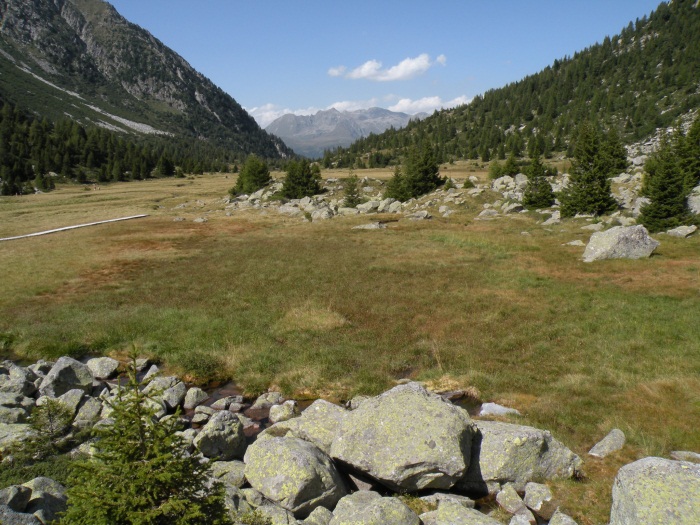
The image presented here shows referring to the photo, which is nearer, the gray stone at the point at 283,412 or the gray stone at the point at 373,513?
the gray stone at the point at 373,513

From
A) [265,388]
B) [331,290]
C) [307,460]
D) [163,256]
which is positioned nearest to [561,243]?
[331,290]

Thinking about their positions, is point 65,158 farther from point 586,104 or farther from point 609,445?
point 586,104

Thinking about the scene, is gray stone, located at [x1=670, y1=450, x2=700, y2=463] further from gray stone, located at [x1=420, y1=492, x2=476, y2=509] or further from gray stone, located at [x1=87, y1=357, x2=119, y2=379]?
gray stone, located at [x1=87, y1=357, x2=119, y2=379]

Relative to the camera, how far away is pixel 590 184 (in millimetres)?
46188

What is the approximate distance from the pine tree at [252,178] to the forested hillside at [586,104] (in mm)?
65624

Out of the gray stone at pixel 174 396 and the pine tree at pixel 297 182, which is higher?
the pine tree at pixel 297 182

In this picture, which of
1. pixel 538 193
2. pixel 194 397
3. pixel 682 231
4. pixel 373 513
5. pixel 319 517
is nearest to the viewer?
pixel 373 513

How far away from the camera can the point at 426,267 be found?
113 ft

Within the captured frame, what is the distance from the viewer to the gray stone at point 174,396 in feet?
52.3

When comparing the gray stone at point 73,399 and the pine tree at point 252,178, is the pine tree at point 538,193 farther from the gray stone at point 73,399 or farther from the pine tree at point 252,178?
the pine tree at point 252,178

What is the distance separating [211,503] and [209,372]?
12.9 metres

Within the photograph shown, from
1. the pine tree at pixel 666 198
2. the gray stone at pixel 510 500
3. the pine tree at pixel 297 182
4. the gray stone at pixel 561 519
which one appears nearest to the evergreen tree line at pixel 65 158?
the pine tree at pixel 297 182

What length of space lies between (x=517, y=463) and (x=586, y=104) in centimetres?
18316

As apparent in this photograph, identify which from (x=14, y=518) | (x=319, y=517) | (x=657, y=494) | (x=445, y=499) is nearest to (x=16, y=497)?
(x=14, y=518)
